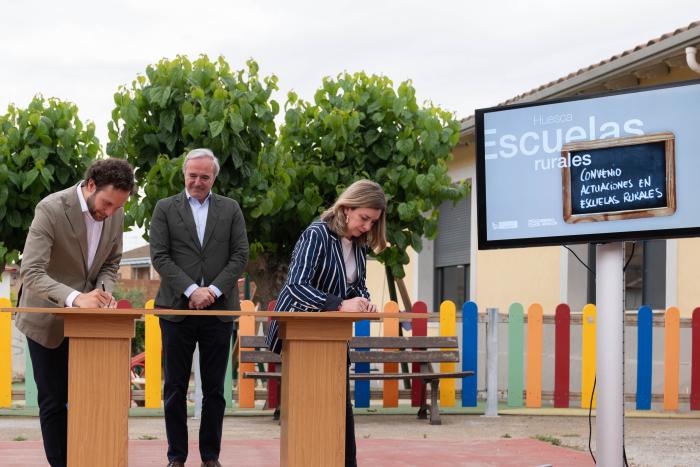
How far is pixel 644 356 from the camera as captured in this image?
11414 millimetres

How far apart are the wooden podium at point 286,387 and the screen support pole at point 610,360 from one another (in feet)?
5.15

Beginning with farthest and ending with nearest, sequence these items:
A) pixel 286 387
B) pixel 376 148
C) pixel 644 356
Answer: pixel 376 148 < pixel 644 356 < pixel 286 387

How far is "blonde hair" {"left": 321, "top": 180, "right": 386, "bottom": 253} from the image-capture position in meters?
5.49

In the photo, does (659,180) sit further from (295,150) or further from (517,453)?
(295,150)

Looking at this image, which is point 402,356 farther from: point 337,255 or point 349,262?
point 337,255

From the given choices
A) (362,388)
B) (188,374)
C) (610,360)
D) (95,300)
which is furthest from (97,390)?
(362,388)

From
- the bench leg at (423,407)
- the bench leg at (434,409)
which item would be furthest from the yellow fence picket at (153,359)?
the bench leg at (434,409)

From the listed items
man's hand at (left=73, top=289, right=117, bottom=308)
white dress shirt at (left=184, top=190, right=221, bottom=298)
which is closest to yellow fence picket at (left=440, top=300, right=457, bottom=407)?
white dress shirt at (left=184, top=190, right=221, bottom=298)

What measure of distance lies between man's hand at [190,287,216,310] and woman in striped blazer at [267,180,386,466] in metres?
0.74

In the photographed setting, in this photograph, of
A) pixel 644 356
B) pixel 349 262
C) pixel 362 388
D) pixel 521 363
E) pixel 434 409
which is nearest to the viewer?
pixel 349 262

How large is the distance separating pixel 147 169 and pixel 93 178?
645cm

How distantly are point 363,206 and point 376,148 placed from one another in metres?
7.28

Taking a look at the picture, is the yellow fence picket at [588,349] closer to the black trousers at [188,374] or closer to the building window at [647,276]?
the building window at [647,276]

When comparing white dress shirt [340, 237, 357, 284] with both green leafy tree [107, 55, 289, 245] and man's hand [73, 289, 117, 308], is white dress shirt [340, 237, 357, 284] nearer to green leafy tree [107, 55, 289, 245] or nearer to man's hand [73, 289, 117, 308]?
man's hand [73, 289, 117, 308]
